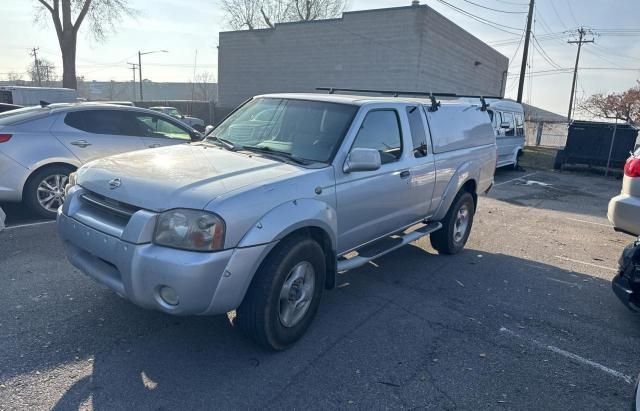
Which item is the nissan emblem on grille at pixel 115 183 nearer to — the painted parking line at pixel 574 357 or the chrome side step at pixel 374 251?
the chrome side step at pixel 374 251

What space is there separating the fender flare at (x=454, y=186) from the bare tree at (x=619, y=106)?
34367 mm

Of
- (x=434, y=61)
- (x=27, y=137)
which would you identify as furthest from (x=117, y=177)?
(x=434, y=61)

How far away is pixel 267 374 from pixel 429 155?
3.12 meters

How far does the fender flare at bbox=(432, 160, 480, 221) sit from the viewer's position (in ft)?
18.6

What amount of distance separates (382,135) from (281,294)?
200 centimetres

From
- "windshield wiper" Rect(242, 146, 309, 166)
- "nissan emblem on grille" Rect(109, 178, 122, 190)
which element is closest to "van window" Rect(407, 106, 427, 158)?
"windshield wiper" Rect(242, 146, 309, 166)

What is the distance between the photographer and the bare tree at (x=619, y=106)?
3488 centimetres

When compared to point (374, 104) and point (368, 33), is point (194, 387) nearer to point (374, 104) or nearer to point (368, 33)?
point (374, 104)

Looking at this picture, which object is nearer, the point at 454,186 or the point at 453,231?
the point at 454,186

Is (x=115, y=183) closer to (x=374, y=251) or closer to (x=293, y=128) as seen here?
(x=293, y=128)

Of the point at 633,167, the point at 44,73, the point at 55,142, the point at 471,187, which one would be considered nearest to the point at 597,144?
the point at 471,187

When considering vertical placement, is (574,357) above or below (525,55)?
below

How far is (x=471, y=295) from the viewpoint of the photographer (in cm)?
484

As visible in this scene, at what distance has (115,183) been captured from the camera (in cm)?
322
